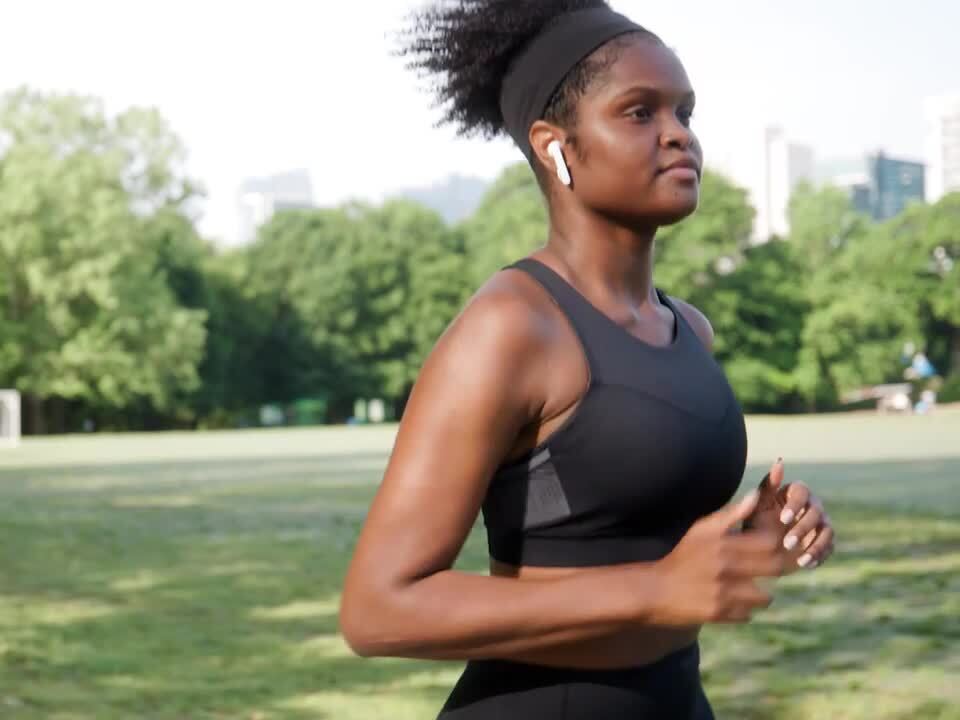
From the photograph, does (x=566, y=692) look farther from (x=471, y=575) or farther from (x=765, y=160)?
(x=765, y=160)

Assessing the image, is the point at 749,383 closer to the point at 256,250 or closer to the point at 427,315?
the point at 427,315

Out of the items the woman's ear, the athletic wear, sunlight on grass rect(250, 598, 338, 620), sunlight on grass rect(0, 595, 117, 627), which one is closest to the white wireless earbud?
the woman's ear

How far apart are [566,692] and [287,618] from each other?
8624 mm

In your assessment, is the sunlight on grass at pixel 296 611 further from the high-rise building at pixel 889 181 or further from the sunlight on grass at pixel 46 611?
the high-rise building at pixel 889 181

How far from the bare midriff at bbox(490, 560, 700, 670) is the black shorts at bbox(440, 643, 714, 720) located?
14mm

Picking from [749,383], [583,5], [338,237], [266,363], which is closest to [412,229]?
[338,237]

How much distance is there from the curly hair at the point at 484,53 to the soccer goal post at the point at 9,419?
49855 mm

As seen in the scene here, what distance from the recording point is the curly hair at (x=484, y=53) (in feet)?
7.00

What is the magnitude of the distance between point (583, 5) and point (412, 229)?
79.7 m

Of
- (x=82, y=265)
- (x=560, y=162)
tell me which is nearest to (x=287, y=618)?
(x=560, y=162)

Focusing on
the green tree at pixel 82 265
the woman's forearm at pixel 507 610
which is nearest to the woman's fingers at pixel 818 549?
the woman's forearm at pixel 507 610

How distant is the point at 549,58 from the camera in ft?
7.15

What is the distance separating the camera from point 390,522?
1.88m

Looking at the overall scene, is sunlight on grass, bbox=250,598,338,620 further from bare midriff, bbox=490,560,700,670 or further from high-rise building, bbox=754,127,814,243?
high-rise building, bbox=754,127,814,243
